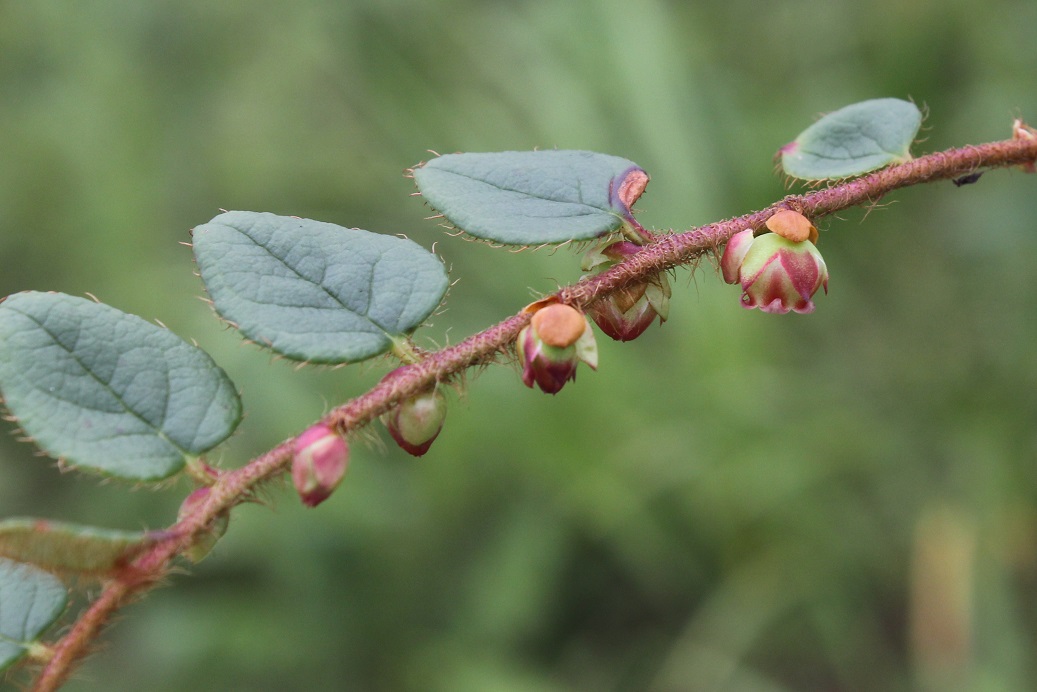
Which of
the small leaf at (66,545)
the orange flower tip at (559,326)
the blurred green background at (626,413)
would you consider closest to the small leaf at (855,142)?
the orange flower tip at (559,326)

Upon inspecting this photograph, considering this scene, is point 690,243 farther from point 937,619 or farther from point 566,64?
point 566,64

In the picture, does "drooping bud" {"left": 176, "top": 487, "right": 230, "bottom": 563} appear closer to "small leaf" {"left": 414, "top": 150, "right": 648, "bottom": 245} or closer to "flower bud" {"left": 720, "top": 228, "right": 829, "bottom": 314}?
"small leaf" {"left": 414, "top": 150, "right": 648, "bottom": 245}

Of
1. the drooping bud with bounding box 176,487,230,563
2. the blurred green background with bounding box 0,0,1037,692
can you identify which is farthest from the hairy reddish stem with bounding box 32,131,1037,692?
the blurred green background with bounding box 0,0,1037,692

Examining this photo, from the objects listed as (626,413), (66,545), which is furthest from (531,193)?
(626,413)

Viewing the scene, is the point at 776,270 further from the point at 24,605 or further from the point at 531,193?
the point at 24,605

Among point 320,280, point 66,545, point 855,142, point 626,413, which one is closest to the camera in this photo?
point 66,545

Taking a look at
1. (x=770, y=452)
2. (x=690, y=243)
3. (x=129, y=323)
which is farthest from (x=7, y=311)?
(x=770, y=452)
